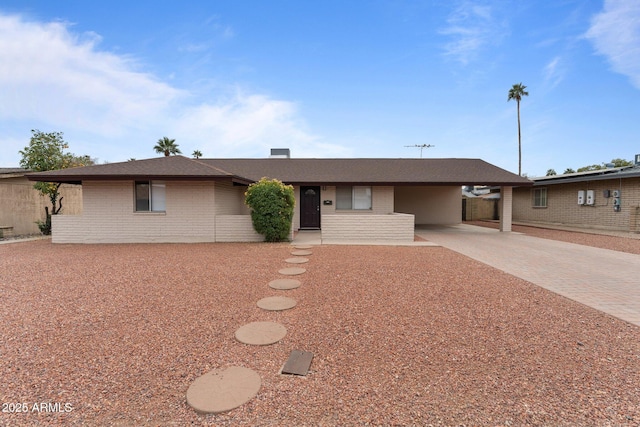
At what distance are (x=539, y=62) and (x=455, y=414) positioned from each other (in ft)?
65.0

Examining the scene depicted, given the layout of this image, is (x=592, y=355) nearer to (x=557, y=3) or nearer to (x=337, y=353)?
(x=337, y=353)

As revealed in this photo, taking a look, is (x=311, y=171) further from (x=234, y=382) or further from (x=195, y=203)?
(x=234, y=382)

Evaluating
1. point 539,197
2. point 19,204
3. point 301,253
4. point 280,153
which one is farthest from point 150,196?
point 539,197

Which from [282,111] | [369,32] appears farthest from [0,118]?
[369,32]

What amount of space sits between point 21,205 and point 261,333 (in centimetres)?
1724

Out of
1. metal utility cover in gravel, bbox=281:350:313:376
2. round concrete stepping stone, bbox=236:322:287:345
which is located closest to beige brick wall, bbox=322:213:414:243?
round concrete stepping stone, bbox=236:322:287:345

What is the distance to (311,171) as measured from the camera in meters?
15.8

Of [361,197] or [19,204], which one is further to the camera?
[361,197]

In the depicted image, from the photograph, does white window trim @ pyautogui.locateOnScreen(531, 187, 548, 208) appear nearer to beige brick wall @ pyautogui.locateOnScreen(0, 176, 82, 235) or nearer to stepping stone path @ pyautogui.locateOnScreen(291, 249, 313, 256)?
stepping stone path @ pyautogui.locateOnScreen(291, 249, 313, 256)

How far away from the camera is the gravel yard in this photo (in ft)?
7.16

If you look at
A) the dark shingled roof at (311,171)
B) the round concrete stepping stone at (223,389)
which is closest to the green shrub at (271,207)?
the dark shingled roof at (311,171)

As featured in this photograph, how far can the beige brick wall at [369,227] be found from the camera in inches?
Answer: 459

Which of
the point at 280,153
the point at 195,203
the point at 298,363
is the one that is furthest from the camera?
the point at 280,153

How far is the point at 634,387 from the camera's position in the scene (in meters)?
2.47
